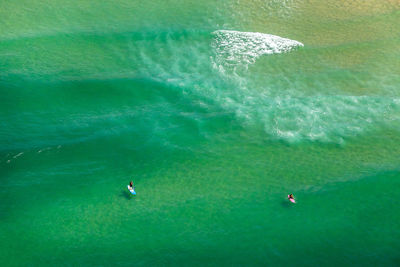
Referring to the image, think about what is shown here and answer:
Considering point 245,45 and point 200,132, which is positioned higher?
point 245,45

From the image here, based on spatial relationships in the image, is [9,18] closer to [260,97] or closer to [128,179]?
[128,179]

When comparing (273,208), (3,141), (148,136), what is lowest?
(273,208)

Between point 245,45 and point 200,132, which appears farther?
point 245,45

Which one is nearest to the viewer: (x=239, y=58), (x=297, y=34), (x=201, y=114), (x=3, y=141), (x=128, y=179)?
(x=128, y=179)

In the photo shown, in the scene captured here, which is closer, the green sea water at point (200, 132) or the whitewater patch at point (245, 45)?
the green sea water at point (200, 132)

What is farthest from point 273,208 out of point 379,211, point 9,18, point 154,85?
point 9,18
